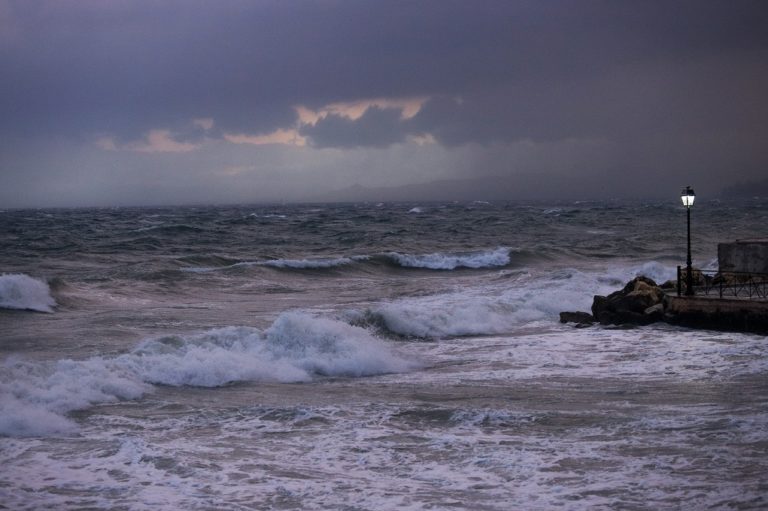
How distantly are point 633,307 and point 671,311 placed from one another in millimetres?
1106

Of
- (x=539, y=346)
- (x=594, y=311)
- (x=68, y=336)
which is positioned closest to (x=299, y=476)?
(x=539, y=346)

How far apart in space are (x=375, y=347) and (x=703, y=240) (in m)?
36.1

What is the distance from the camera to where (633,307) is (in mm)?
19047

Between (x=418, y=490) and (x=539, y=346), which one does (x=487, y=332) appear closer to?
(x=539, y=346)

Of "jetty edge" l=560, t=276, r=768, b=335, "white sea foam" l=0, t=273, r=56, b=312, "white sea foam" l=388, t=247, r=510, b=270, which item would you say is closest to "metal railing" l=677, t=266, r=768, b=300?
"jetty edge" l=560, t=276, r=768, b=335

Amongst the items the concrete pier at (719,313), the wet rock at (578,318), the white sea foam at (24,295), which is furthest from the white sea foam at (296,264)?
the concrete pier at (719,313)

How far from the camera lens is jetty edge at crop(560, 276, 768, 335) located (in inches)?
653

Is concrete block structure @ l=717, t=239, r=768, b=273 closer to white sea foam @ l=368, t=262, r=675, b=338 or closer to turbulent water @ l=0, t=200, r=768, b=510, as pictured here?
white sea foam @ l=368, t=262, r=675, b=338

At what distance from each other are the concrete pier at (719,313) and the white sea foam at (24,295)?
15450mm

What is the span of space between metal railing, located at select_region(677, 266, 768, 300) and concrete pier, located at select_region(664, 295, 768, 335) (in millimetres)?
348

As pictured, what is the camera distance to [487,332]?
18.5 m

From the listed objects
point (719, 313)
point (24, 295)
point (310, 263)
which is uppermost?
point (310, 263)

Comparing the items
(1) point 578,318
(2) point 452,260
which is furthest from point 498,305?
(2) point 452,260

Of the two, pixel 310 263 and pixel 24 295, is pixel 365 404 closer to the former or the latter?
pixel 24 295
